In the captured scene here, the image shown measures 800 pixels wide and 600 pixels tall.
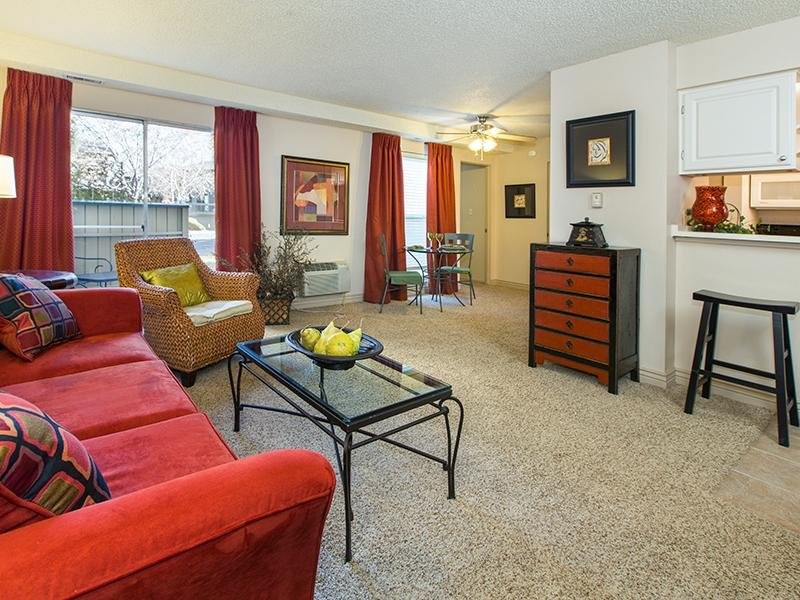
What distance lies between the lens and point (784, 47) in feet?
9.04

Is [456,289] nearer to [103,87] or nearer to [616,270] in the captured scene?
[616,270]

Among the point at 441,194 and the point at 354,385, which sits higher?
the point at 441,194

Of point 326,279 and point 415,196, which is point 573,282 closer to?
point 326,279

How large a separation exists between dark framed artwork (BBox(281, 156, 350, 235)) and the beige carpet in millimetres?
2938

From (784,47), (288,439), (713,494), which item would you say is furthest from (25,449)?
(784,47)

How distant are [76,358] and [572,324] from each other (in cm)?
289

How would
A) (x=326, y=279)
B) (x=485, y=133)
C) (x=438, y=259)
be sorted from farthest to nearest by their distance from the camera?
(x=438, y=259) → (x=326, y=279) → (x=485, y=133)

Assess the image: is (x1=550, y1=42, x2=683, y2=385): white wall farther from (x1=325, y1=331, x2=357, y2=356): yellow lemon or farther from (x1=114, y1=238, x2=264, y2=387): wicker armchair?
(x1=114, y1=238, x2=264, y2=387): wicker armchair

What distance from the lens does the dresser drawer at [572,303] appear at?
3.09 meters

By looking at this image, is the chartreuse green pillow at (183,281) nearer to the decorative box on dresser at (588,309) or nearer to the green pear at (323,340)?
the green pear at (323,340)

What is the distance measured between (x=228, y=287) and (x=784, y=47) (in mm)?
3908

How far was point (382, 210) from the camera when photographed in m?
6.19

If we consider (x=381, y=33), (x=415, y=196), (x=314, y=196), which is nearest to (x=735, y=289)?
(x=381, y=33)

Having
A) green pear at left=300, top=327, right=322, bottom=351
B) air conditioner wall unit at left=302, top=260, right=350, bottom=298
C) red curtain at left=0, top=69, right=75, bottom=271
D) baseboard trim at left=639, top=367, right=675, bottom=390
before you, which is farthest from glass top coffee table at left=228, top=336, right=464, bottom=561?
air conditioner wall unit at left=302, top=260, right=350, bottom=298
